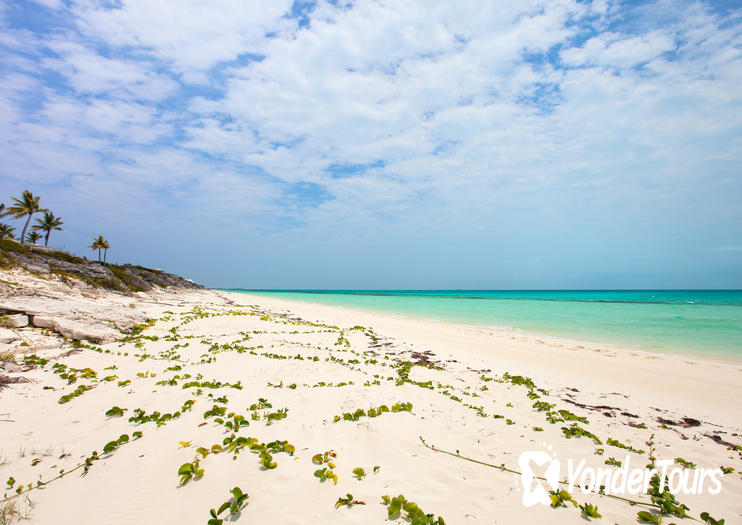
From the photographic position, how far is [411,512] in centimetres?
332

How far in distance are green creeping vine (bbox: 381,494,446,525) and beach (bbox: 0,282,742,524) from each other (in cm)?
4

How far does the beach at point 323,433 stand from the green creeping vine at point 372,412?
3 centimetres

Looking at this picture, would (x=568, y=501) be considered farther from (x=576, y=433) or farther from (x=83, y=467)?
(x=83, y=467)

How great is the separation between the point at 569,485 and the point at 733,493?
2.48 m

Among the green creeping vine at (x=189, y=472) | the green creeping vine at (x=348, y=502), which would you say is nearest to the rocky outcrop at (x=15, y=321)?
the green creeping vine at (x=189, y=472)

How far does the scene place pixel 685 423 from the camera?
7.37 metres

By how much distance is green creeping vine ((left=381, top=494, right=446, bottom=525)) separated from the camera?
3117mm

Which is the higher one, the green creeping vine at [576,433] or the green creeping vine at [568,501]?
the green creeping vine at [568,501]

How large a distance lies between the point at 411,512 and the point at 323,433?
229 centimetres

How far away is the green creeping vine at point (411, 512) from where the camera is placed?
3.12 m

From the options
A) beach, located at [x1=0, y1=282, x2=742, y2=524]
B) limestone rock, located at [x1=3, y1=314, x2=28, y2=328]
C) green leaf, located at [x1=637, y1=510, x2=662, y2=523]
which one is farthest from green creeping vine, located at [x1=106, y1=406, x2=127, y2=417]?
limestone rock, located at [x1=3, y1=314, x2=28, y2=328]

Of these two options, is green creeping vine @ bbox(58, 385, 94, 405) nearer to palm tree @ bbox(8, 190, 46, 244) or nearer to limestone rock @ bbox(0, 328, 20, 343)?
limestone rock @ bbox(0, 328, 20, 343)

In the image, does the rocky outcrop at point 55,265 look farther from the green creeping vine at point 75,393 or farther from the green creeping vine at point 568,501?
the green creeping vine at point 568,501

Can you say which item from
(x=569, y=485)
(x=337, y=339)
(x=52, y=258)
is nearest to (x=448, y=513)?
(x=569, y=485)
